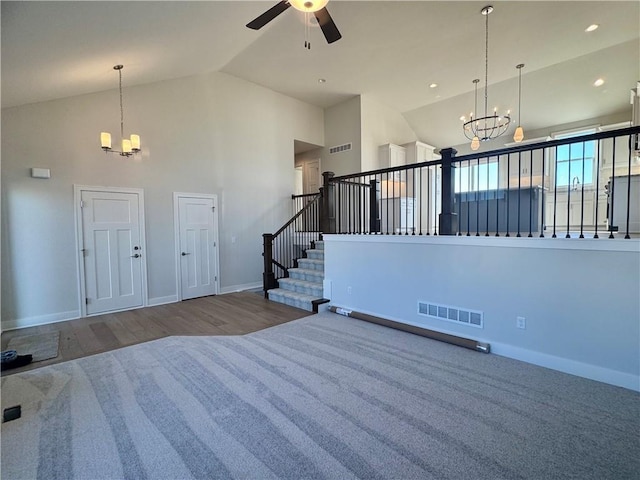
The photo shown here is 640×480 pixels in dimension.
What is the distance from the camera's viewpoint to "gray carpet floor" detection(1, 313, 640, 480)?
180cm

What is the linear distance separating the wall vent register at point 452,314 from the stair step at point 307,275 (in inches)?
89.4

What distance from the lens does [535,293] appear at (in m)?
3.11

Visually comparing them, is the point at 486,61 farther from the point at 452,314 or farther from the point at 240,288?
the point at 240,288

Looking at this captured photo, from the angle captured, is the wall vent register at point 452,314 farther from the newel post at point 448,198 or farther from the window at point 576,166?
the window at point 576,166

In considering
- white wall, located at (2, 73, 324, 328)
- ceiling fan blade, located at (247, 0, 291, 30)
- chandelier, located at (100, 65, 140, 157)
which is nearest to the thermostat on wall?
white wall, located at (2, 73, 324, 328)

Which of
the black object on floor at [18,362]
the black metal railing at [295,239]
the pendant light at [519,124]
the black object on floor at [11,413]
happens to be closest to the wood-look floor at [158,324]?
the black object on floor at [18,362]

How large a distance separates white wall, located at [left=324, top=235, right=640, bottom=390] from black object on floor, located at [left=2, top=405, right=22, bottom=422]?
13.2 feet

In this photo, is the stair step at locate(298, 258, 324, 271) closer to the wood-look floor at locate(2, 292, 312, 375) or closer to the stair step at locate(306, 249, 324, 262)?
the stair step at locate(306, 249, 324, 262)

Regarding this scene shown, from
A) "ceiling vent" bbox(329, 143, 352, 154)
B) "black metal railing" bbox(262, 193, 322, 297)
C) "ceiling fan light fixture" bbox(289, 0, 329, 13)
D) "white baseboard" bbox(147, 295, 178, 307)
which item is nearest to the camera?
"ceiling fan light fixture" bbox(289, 0, 329, 13)

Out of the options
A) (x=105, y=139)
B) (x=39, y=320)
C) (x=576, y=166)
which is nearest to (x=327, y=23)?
(x=105, y=139)

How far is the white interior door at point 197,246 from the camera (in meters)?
6.18

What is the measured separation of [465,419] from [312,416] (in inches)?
45.5

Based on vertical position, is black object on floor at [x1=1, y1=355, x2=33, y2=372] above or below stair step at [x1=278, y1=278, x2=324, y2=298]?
below

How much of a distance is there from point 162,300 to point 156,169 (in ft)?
8.58
